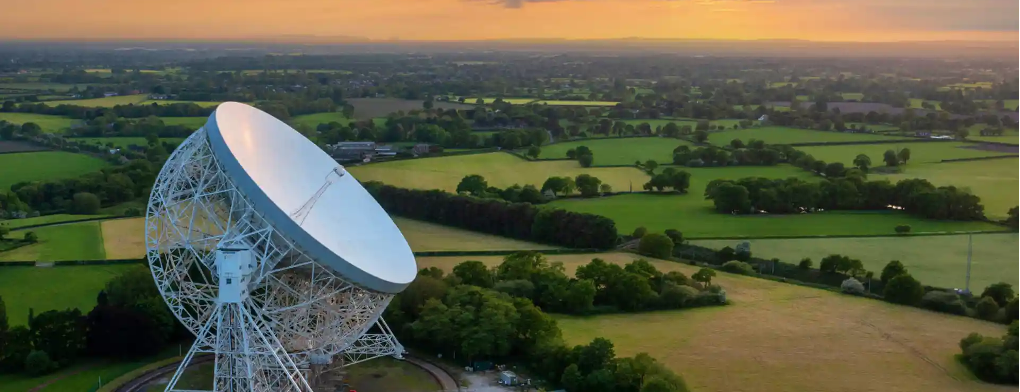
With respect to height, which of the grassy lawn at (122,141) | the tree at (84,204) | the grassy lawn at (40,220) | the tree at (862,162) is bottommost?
the tree at (862,162)

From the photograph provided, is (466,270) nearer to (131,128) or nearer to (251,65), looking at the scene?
(131,128)

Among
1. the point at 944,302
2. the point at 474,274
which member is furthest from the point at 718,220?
the point at 474,274

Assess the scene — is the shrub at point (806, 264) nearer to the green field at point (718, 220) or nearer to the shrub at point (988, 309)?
the green field at point (718, 220)

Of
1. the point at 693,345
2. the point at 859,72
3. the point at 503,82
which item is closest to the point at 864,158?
the point at 859,72

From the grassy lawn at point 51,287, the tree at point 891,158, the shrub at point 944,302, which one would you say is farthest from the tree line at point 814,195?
the grassy lawn at point 51,287

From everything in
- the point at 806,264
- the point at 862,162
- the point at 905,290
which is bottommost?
the point at 905,290

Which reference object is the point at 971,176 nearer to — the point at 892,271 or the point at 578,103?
the point at 892,271
